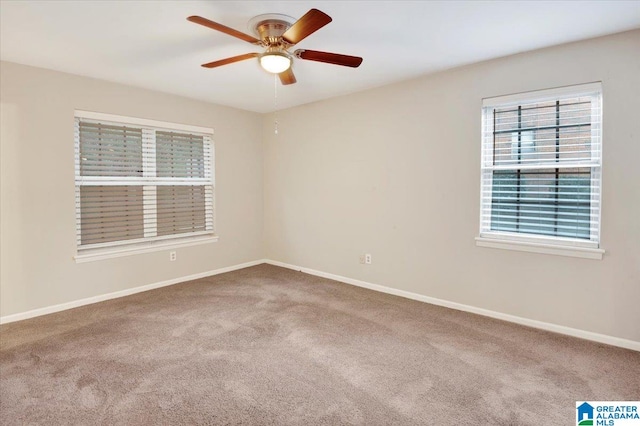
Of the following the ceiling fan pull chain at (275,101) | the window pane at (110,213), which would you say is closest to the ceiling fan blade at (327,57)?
the ceiling fan pull chain at (275,101)

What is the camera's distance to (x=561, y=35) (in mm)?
2664

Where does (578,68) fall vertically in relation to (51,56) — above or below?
below

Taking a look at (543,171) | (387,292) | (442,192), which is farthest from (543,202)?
(387,292)

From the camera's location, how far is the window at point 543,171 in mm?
2820

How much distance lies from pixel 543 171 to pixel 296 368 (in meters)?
2.71

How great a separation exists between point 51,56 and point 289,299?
3.27 meters

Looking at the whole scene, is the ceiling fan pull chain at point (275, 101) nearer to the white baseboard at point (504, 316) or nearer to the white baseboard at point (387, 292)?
the white baseboard at point (387, 292)

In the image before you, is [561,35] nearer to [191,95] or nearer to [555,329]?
[555,329]

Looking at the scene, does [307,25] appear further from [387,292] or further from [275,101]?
[387,292]

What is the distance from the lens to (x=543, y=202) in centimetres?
307

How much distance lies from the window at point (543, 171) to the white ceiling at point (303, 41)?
52 centimetres

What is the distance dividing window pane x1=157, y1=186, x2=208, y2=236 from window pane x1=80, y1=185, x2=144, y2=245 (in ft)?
0.89

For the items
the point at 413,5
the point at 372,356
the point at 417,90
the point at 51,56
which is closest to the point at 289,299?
the point at 372,356

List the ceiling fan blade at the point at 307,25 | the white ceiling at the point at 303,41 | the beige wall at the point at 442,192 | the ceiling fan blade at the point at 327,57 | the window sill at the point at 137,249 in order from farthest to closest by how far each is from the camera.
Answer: the window sill at the point at 137,249, the beige wall at the point at 442,192, the ceiling fan blade at the point at 327,57, the white ceiling at the point at 303,41, the ceiling fan blade at the point at 307,25
